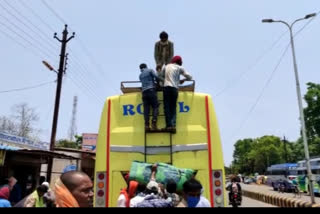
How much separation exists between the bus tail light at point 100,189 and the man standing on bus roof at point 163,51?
2.74m

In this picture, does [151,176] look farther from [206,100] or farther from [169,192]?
[206,100]

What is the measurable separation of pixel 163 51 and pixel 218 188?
3274mm

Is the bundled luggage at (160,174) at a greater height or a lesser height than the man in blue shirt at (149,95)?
lesser

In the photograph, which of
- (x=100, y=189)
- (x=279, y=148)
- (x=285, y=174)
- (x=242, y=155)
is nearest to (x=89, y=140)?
(x=285, y=174)

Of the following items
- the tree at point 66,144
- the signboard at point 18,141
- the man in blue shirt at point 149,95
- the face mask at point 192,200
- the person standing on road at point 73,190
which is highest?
the tree at point 66,144

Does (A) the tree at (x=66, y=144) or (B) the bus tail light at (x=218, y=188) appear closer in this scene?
(B) the bus tail light at (x=218, y=188)

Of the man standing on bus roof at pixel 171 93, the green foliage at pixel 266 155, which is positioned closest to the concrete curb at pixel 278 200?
the man standing on bus roof at pixel 171 93

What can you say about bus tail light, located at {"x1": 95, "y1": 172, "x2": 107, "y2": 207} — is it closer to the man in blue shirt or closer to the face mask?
the man in blue shirt

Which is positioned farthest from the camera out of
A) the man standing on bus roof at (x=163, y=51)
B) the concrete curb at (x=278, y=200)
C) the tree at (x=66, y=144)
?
the tree at (x=66, y=144)

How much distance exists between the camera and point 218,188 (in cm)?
455

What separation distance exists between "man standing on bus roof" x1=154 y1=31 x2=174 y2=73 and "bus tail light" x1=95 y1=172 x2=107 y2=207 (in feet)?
8.98

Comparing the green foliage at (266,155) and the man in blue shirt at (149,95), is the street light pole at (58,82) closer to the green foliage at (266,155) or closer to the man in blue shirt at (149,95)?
the man in blue shirt at (149,95)

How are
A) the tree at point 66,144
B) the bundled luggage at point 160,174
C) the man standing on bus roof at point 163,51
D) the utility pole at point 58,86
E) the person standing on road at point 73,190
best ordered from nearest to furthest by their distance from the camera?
the person standing on road at point 73,190 < the bundled luggage at point 160,174 < the man standing on bus roof at point 163,51 < the utility pole at point 58,86 < the tree at point 66,144

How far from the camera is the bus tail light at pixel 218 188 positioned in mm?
4464
